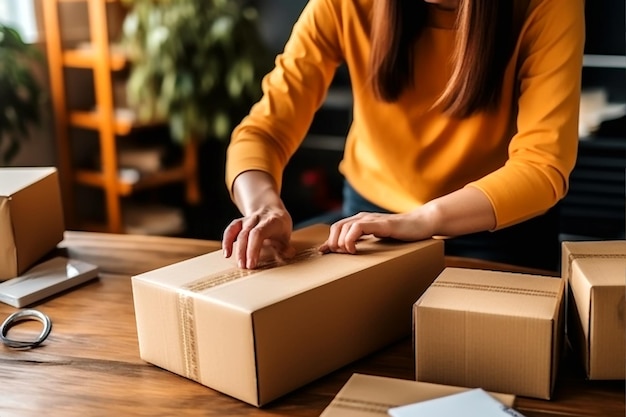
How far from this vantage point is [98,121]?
3195mm

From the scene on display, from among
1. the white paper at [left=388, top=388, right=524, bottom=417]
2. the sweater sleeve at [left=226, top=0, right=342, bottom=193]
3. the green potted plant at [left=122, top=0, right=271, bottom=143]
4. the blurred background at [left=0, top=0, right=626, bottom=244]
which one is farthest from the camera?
the green potted plant at [left=122, top=0, right=271, bottom=143]

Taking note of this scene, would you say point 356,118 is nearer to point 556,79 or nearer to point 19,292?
point 556,79

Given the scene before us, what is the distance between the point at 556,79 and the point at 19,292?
0.93m

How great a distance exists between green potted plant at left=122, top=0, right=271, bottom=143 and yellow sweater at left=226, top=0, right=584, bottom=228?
153 centimetres

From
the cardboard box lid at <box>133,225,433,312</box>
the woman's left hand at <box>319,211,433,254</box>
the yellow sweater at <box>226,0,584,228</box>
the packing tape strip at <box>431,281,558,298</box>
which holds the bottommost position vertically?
the packing tape strip at <box>431,281,558,298</box>

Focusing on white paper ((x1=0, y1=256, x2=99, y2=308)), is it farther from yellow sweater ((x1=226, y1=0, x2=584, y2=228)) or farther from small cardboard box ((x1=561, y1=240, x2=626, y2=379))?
small cardboard box ((x1=561, y1=240, x2=626, y2=379))

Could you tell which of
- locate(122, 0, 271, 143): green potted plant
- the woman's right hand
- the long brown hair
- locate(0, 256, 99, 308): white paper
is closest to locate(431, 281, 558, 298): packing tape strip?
the woman's right hand

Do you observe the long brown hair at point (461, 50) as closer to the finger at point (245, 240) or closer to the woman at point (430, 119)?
the woman at point (430, 119)

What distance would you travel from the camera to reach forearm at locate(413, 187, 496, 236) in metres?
1.21

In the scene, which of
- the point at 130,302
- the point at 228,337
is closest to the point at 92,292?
the point at 130,302

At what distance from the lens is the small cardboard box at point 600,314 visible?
92cm

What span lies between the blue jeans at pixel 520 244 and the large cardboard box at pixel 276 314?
0.41 metres

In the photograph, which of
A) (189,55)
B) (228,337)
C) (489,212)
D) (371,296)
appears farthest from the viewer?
(189,55)

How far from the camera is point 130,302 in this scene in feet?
4.11
